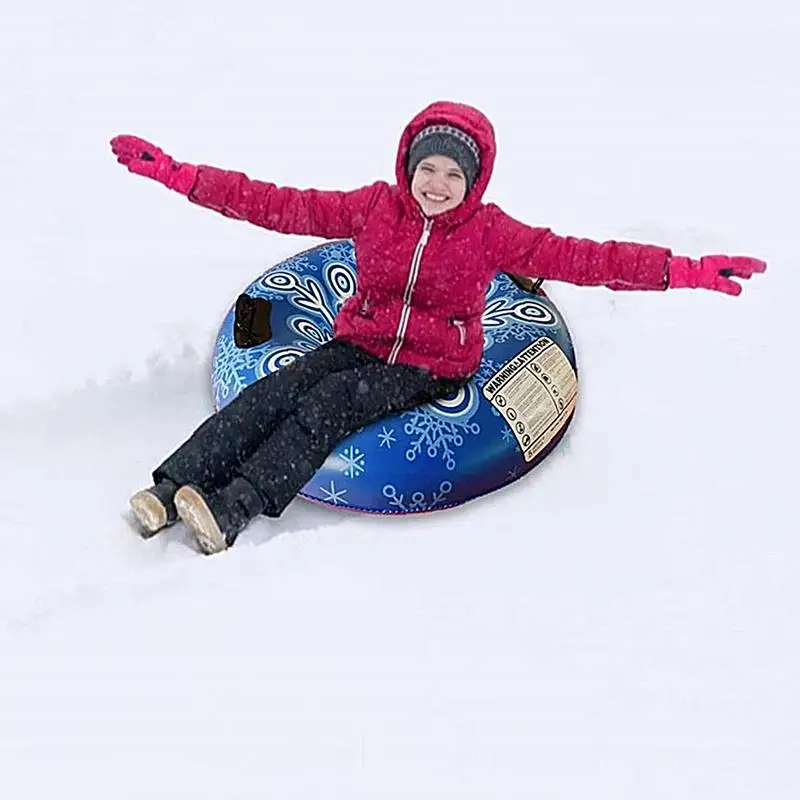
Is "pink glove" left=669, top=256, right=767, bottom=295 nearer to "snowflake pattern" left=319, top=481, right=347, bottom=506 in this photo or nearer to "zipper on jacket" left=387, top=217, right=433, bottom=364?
"zipper on jacket" left=387, top=217, right=433, bottom=364

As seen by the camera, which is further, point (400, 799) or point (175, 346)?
point (175, 346)

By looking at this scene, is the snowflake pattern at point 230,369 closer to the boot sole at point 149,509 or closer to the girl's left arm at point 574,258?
the boot sole at point 149,509

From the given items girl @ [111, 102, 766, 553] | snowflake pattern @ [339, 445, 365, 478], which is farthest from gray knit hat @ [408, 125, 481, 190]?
snowflake pattern @ [339, 445, 365, 478]

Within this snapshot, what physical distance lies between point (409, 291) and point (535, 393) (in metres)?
0.43

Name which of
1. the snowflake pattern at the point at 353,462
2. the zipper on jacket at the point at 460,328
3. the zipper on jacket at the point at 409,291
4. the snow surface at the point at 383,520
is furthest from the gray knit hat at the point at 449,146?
the snow surface at the point at 383,520

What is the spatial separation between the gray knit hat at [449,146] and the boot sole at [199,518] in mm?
888

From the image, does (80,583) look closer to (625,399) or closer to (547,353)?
(547,353)

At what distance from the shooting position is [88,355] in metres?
3.33

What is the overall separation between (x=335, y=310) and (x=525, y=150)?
1.45 m

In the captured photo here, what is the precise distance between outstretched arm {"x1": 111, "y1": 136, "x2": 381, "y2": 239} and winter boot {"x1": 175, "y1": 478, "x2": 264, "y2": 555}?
0.64 metres

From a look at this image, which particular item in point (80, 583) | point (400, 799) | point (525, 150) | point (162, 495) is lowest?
point (400, 799)

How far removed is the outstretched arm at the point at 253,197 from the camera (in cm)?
285

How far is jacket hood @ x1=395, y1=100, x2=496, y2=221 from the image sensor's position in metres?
2.75

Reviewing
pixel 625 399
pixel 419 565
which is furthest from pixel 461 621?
pixel 625 399
